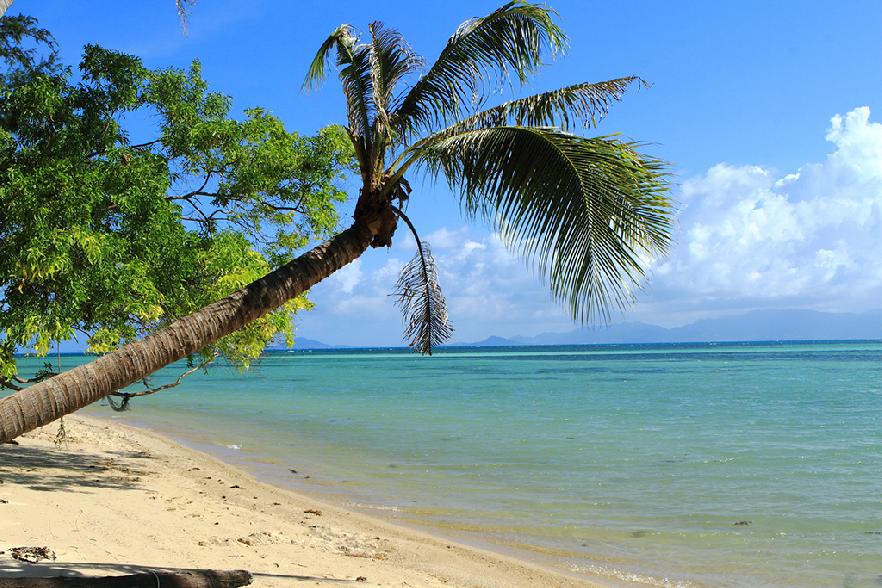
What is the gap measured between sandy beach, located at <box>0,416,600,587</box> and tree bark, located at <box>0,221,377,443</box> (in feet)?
6.52

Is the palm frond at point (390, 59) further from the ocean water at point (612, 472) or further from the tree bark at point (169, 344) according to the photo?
the ocean water at point (612, 472)

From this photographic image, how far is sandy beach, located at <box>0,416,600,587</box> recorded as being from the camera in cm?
708

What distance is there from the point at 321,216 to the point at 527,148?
6.72 m

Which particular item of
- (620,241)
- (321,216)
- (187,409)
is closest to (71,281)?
(321,216)

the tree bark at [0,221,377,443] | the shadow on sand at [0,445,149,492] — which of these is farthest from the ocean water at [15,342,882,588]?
the tree bark at [0,221,377,443]

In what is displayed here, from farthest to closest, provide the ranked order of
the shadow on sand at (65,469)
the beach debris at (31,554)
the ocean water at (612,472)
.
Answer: the shadow on sand at (65,469) < the ocean water at (612,472) < the beach debris at (31,554)

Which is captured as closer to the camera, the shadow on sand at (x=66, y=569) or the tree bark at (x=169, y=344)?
the tree bark at (x=169, y=344)

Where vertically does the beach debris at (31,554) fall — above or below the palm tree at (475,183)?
below

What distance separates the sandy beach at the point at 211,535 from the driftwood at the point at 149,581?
4.07ft

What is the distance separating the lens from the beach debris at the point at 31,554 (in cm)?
632

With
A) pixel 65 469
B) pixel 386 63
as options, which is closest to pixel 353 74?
pixel 386 63

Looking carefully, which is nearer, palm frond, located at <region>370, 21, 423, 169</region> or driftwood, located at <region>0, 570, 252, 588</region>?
driftwood, located at <region>0, 570, 252, 588</region>

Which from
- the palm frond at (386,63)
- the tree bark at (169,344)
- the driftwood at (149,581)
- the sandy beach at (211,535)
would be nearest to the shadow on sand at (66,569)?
the sandy beach at (211,535)

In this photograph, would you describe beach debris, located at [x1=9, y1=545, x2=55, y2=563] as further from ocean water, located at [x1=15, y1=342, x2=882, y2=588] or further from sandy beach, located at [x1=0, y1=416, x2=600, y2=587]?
ocean water, located at [x1=15, y1=342, x2=882, y2=588]
